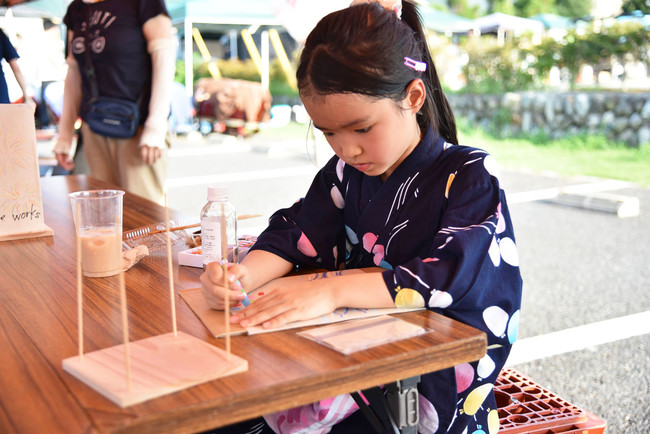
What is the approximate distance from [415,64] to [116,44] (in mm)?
1940

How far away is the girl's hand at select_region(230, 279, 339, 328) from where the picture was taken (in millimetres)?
1118

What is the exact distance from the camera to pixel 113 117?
3041mm

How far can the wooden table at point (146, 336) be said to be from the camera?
2.68 ft

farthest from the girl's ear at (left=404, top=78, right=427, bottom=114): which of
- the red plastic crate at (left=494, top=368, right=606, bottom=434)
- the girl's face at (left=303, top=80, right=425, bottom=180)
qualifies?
the red plastic crate at (left=494, top=368, right=606, bottom=434)

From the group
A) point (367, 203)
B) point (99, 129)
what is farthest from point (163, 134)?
point (367, 203)

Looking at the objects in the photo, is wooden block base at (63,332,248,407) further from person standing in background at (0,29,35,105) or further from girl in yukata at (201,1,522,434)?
person standing in background at (0,29,35,105)

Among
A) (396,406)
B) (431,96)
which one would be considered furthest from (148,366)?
(431,96)

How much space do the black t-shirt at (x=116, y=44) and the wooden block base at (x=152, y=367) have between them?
7.42 ft

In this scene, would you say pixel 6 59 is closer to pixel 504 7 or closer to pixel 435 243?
pixel 435 243

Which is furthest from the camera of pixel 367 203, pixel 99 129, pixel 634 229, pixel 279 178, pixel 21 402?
pixel 279 178

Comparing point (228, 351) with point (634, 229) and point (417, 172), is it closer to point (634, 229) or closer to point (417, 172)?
point (417, 172)

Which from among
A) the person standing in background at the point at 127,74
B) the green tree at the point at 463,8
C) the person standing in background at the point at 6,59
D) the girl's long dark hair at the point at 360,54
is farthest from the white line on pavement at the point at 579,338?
the green tree at the point at 463,8

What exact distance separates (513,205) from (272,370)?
5.26 metres

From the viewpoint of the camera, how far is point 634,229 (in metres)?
4.97
